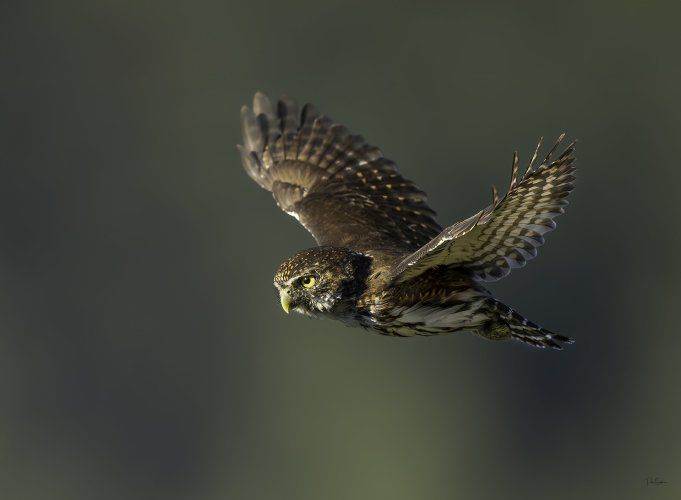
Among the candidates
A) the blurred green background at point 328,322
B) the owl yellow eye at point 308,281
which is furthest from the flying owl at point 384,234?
the blurred green background at point 328,322

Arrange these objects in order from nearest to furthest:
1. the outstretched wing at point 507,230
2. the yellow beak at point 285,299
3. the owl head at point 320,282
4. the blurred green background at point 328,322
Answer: the outstretched wing at point 507,230 < the owl head at point 320,282 < the yellow beak at point 285,299 < the blurred green background at point 328,322

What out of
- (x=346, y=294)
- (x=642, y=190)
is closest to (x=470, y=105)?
(x=642, y=190)

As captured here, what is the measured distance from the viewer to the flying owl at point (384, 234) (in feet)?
33.8

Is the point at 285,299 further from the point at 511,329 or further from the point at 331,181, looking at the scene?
the point at 331,181

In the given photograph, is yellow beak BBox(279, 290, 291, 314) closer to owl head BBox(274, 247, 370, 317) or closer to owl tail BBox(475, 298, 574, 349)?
owl head BBox(274, 247, 370, 317)

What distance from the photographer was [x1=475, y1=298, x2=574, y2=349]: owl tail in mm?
11477

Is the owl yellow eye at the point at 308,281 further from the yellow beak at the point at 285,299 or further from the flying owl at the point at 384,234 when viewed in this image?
the yellow beak at the point at 285,299

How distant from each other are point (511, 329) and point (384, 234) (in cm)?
151

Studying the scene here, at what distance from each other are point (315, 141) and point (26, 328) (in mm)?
32875

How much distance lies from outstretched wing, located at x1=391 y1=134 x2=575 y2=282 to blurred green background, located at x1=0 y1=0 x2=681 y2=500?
87.5 feet

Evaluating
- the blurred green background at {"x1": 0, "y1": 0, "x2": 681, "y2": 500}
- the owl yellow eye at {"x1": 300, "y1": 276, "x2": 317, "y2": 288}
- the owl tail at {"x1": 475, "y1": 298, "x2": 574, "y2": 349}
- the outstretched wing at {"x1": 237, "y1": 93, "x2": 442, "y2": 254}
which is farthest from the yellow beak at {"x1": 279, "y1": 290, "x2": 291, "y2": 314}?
the blurred green background at {"x1": 0, "y1": 0, "x2": 681, "y2": 500}

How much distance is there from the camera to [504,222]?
34.3 feet

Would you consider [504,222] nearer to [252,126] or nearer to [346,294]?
[346,294]

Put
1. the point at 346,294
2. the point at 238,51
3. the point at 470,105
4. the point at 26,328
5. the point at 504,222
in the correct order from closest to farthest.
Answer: the point at 504,222 < the point at 346,294 < the point at 26,328 < the point at 470,105 < the point at 238,51
